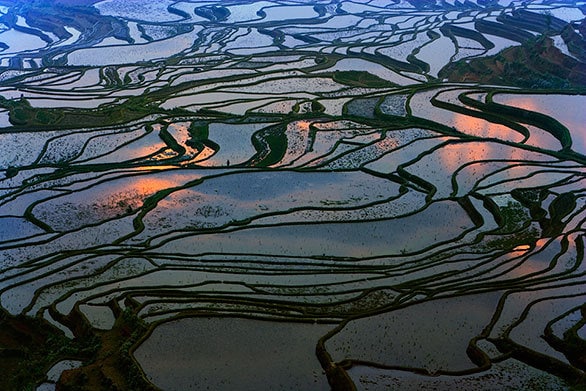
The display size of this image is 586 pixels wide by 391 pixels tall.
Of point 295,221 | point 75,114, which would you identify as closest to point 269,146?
point 295,221

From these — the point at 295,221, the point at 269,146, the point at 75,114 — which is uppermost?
the point at 75,114

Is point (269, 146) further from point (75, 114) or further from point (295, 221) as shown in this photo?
point (75, 114)

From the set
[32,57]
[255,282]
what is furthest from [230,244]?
[32,57]

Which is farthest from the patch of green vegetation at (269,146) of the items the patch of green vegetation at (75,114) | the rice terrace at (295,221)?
the patch of green vegetation at (75,114)

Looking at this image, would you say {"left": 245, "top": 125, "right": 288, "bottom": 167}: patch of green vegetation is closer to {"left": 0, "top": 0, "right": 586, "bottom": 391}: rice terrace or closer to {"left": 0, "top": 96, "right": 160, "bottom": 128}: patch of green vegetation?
{"left": 0, "top": 0, "right": 586, "bottom": 391}: rice terrace

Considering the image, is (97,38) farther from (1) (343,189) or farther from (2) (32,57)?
(1) (343,189)

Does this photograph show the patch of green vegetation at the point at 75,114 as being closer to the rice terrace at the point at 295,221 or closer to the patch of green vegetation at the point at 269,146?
the rice terrace at the point at 295,221

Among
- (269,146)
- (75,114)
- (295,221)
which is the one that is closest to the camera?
(295,221)

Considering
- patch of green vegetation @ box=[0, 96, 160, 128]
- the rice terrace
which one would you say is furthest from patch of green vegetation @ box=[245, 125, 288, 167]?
patch of green vegetation @ box=[0, 96, 160, 128]

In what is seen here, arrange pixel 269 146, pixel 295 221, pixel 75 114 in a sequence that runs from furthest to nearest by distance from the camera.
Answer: pixel 75 114
pixel 269 146
pixel 295 221
